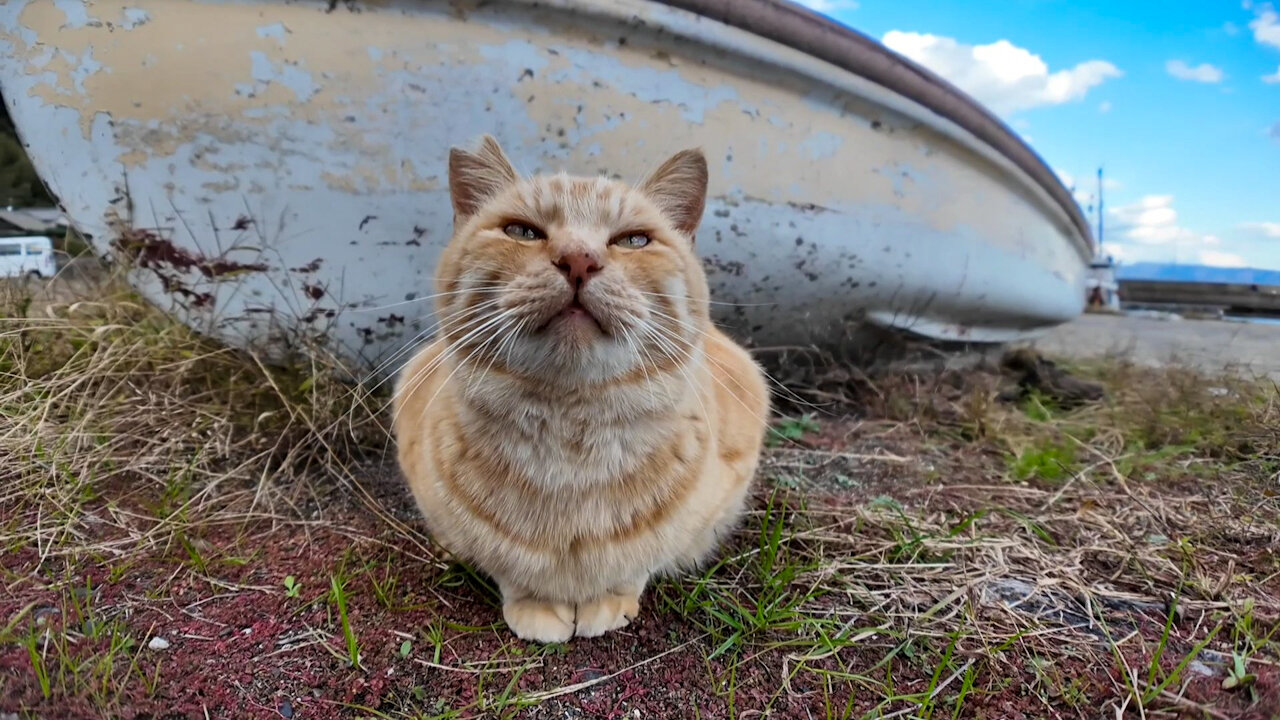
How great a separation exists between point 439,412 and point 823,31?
2.00 m

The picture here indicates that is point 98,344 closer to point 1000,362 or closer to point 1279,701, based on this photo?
point 1279,701

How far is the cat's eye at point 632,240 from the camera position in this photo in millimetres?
1382

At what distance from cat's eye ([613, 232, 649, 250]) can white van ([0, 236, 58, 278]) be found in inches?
86.8

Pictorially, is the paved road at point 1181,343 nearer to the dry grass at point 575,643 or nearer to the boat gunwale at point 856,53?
the dry grass at point 575,643

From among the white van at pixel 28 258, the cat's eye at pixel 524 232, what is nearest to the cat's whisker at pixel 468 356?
the cat's eye at pixel 524 232

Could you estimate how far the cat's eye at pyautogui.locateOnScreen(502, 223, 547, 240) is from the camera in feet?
4.46

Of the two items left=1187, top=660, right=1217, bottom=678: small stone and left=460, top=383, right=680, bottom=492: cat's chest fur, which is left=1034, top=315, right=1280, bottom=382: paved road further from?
left=460, top=383, right=680, bottom=492: cat's chest fur

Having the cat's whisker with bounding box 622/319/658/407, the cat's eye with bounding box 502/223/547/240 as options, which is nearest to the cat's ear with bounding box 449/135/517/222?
the cat's eye with bounding box 502/223/547/240

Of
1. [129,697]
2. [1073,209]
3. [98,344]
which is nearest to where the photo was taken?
[129,697]

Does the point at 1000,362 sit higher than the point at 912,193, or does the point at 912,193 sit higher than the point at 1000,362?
the point at 912,193

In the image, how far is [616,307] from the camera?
3.87 feet

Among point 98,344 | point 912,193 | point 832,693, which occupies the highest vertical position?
point 912,193

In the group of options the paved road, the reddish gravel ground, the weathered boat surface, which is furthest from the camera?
the paved road

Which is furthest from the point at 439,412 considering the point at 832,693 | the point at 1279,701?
the point at 1279,701
